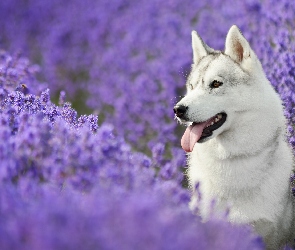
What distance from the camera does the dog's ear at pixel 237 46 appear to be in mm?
2568

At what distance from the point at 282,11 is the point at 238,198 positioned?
2.18 metres

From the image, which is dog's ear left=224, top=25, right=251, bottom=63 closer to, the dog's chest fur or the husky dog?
the husky dog

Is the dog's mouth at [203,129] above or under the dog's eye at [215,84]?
under

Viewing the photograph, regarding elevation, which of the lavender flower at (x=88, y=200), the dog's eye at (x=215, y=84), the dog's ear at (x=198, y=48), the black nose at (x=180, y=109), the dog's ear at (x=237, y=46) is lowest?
the lavender flower at (x=88, y=200)

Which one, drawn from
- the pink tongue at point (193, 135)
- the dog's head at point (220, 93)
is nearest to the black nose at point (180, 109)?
the dog's head at point (220, 93)

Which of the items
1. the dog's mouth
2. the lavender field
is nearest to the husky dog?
the dog's mouth

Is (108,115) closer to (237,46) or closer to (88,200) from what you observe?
(237,46)

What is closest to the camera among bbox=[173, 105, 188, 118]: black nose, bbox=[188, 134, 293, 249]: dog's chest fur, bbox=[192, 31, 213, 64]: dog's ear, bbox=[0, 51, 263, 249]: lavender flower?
bbox=[0, 51, 263, 249]: lavender flower

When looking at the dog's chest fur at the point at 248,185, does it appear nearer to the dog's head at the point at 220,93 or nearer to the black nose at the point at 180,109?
the dog's head at the point at 220,93

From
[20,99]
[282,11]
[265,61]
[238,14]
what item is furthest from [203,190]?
[238,14]

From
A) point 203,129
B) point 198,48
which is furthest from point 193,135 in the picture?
point 198,48

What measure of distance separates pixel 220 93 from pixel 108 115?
2.71 meters

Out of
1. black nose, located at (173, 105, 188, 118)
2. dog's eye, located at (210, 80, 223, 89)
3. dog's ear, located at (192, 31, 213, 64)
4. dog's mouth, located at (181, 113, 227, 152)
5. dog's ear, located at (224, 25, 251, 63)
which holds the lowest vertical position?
dog's mouth, located at (181, 113, 227, 152)

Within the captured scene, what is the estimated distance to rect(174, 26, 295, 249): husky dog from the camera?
2516mm
